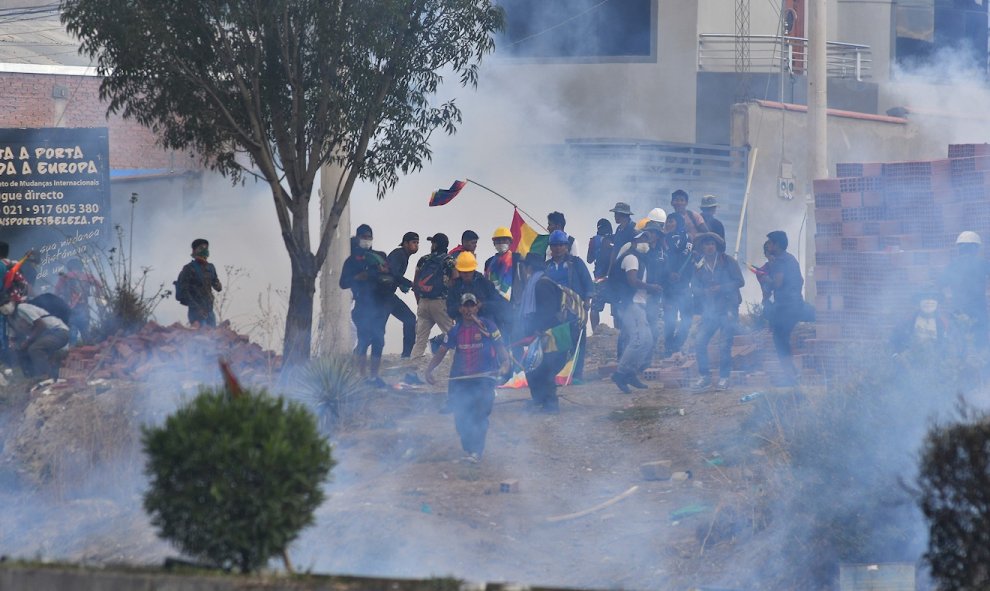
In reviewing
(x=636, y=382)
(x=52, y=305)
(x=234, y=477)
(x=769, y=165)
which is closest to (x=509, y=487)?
(x=636, y=382)

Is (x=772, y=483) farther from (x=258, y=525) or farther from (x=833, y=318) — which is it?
(x=258, y=525)

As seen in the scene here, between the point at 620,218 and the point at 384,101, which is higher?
the point at 384,101

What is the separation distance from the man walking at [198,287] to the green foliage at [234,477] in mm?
7815

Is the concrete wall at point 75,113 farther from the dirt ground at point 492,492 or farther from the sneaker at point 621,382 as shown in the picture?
the sneaker at point 621,382

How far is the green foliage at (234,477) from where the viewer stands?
5797 mm

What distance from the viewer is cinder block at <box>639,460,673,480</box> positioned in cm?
1045

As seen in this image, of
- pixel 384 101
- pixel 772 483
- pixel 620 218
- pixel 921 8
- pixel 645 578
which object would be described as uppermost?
pixel 921 8

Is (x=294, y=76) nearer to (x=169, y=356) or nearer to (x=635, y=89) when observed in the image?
(x=169, y=356)

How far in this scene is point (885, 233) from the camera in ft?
40.2

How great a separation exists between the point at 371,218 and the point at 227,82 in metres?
11.4

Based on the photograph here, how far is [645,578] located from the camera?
905 cm

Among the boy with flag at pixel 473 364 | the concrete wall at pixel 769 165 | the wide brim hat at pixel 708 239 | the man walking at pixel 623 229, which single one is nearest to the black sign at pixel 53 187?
the man walking at pixel 623 229

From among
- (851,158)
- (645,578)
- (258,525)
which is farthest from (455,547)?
(851,158)

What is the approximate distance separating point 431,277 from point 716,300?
9.34 ft
